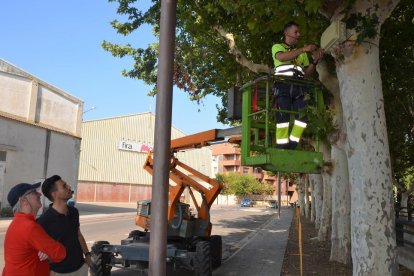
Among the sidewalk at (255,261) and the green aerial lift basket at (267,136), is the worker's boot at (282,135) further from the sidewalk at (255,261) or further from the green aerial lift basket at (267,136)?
the sidewalk at (255,261)

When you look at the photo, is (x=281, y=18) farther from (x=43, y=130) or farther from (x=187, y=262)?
(x=43, y=130)

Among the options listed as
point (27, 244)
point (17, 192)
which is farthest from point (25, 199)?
point (27, 244)

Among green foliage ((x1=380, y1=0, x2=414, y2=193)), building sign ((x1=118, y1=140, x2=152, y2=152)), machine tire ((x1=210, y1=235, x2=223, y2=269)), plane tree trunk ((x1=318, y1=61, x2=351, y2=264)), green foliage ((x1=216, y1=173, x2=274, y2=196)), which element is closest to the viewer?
machine tire ((x1=210, y1=235, x2=223, y2=269))

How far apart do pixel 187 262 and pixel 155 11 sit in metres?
7.14

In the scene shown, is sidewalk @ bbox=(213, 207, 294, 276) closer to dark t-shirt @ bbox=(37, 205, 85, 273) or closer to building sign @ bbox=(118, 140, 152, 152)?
dark t-shirt @ bbox=(37, 205, 85, 273)

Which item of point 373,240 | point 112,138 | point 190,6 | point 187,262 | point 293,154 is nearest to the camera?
point 373,240

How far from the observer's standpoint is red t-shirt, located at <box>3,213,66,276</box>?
A: 3.96 m

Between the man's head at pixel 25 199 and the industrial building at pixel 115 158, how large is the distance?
5587cm

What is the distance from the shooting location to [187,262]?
870cm

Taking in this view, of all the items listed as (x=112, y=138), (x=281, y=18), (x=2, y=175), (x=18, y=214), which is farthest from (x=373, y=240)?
(x=112, y=138)

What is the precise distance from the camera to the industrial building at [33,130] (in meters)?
25.9

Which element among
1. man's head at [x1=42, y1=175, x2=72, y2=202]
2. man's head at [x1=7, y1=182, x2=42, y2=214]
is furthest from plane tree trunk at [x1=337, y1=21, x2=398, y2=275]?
man's head at [x1=7, y1=182, x2=42, y2=214]

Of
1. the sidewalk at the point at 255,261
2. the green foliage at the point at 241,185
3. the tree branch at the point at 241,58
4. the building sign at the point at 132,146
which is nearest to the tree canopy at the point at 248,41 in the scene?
the tree branch at the point at 241,58

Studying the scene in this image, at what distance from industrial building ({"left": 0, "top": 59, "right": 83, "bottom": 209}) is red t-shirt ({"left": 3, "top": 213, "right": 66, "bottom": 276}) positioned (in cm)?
2278
